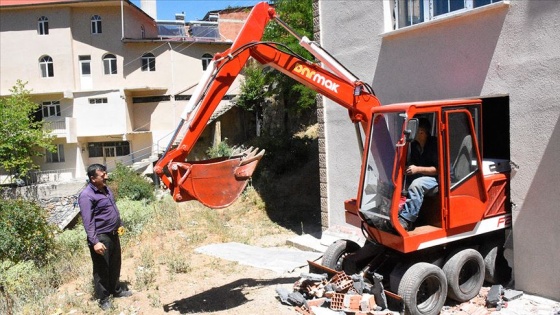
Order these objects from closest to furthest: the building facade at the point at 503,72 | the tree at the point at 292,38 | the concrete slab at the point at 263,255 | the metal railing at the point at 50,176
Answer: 1. the building facade at the point at 503,72
2. the concrete slab at the point at 263,255
3. the tree at the point at 292,38
4. the metal railing at the point at 50,176

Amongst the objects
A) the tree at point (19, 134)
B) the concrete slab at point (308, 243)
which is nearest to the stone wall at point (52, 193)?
the tree at point (19, 134)

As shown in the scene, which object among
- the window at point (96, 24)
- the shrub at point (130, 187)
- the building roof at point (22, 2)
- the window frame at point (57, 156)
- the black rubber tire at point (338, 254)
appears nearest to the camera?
the black rubber tire at point (338, 254)

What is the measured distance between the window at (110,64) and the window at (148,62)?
5.78ft

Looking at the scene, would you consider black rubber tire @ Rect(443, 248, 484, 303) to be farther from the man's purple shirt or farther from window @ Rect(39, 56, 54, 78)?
window @ Rect(39, 56, 54, 78)

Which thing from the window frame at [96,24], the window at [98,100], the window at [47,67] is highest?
the window frame at [96,24]

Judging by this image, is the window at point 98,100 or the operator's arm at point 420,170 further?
the window at point 98,100

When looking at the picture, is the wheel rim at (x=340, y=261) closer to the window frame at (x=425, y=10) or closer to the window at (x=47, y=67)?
the window frame at (x=425, y=10)

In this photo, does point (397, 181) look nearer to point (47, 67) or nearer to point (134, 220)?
point (134, 220)

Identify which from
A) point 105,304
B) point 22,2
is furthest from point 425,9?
point 22,2

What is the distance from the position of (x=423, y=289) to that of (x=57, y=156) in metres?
28.2

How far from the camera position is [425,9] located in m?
7.35

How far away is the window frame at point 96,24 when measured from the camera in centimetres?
2839

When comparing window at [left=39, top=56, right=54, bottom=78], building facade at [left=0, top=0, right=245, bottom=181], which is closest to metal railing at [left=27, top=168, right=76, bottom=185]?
building facade at [left=0, top=0, right=245, bottom=181]

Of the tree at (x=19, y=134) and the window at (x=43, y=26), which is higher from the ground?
the window at (x=43, y=26)
